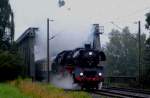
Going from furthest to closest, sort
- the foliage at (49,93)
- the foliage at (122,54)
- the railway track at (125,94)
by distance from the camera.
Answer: the foliage at (122,54) → the railway track at (125,94) → the foliage at (49,93)

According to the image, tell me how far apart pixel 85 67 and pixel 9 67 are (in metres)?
13.0

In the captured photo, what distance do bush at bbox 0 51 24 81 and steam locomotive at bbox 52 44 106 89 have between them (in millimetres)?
11747

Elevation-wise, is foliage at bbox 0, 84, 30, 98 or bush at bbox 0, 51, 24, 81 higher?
bush at bbox 0, 51, 24, 81

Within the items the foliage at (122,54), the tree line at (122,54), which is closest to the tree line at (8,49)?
the tree line at (122,54)

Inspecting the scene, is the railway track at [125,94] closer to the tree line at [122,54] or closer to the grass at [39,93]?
the grass at [39,93]

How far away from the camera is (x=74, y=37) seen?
50.3 metres

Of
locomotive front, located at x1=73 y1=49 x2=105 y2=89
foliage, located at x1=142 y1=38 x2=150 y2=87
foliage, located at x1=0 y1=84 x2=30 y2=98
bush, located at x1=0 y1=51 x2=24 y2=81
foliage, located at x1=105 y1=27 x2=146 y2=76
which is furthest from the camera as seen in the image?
foliage, located at x1=105 y1=27 x2=146 y2=76

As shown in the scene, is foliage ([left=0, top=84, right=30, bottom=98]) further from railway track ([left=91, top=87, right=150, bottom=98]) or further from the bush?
the bush

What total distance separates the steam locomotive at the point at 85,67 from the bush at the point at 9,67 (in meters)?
11.7

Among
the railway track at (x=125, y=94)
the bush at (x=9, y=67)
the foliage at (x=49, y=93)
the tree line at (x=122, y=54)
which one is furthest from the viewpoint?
the tree line at (x=122, y=54)

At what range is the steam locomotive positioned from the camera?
1533 inches

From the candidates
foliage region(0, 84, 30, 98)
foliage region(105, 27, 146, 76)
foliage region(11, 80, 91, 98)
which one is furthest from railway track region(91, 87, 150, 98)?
foliage region(105, 27, 146, 76)

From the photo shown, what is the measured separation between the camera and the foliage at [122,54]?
9194 cm

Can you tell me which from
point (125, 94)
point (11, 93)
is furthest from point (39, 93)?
point (125, 94)
